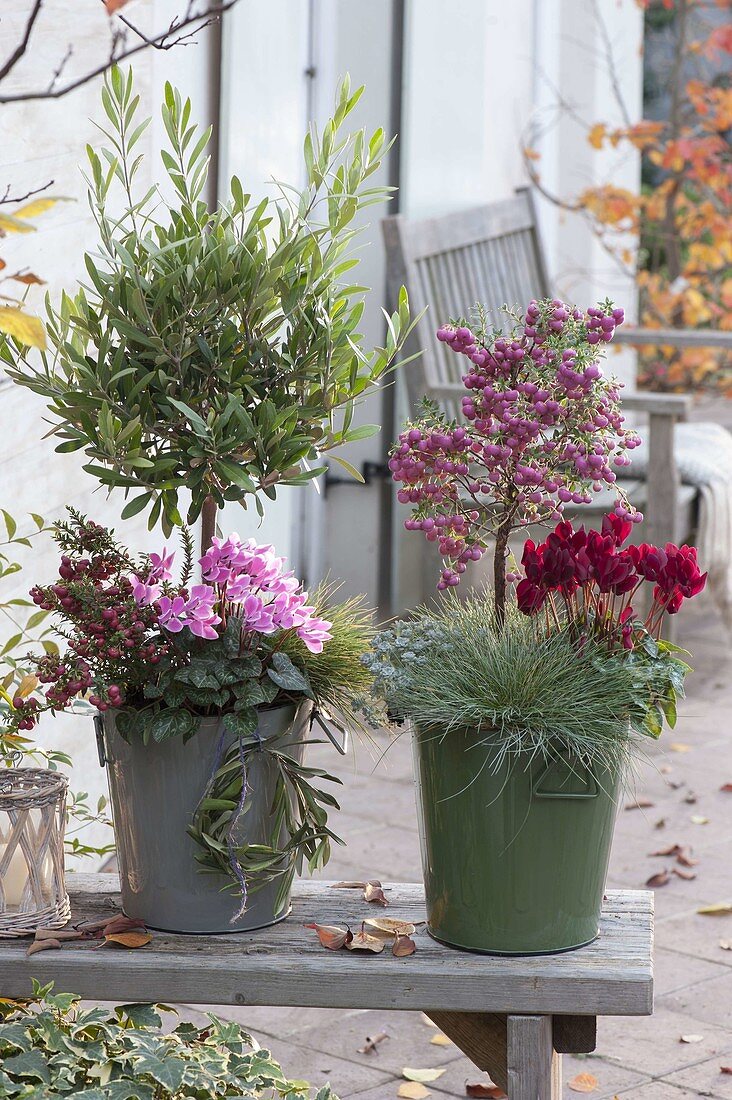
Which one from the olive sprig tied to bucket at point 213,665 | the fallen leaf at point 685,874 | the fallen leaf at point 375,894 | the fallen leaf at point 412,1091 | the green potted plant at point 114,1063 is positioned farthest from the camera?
the fallen leaf at point 685,874

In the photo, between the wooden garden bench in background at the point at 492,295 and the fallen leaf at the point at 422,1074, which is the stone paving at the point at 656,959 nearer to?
the fallen leaf at the point at 422,1074

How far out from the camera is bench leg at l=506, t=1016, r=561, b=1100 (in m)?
1.50

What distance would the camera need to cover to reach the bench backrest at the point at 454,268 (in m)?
4.20

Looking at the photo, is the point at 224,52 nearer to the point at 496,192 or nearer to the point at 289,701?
the point at 289,701

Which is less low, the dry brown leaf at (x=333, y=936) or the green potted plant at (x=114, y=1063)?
the dry brown leaf at (x=333, y=936)

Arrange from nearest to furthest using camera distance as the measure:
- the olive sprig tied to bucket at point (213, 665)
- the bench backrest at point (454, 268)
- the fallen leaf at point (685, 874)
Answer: the olive sprig tied to bucket at point (213, 665)
the fallen leaf at point (685, 874)
the bench backrest at point (454, 268)

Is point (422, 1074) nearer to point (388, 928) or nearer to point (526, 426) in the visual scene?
point (388, 928)

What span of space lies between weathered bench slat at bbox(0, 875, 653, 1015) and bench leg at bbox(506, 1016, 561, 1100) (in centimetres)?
2

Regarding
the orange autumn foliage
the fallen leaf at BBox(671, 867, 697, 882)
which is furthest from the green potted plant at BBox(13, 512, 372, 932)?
the orange autumn foliage

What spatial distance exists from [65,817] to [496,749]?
0.51 meters

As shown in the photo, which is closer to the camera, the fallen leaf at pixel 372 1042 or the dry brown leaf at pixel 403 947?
the dry brown leaf at pixel 403 947

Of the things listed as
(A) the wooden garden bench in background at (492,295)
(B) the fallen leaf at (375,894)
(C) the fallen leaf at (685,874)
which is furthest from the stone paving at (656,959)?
(A) the wooden garden bench in background at (492,295)

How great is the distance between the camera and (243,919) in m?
1.62

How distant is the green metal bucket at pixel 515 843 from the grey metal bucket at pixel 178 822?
0.18m
